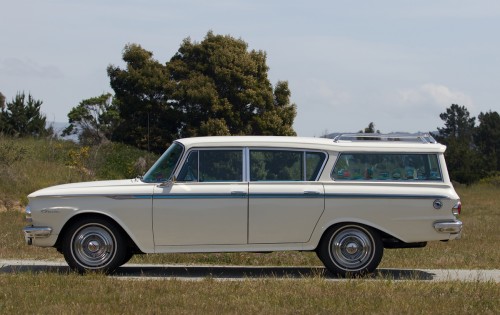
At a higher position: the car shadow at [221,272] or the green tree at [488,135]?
the green tree at [488,135]

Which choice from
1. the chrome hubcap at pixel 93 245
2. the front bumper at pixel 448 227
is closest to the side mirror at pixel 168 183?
the chrome hubcap at pixel 93 245

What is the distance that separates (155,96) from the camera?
4628 centimetres

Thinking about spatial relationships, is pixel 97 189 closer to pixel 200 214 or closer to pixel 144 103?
pixel 200 214

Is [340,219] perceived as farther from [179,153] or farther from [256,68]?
[256,68]

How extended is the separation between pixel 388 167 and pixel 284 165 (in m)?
1.30

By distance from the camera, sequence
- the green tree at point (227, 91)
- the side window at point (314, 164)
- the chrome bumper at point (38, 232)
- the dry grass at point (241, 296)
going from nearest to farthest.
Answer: the dry grass at point (241, 296) < the chrome bumper at point (38, 232) < the side window at point (314, 164) < the green tree at point (227, 91)

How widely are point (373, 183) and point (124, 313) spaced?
4.14 meters

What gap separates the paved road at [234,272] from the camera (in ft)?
37.2

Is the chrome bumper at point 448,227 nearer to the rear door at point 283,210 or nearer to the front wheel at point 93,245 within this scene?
the rear door at point 283,210

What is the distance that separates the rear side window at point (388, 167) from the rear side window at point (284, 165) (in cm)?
27

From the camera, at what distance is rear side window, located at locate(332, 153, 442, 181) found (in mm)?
11406

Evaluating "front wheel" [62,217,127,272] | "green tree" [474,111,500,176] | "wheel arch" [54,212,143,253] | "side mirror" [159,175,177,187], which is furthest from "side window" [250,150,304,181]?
"green tree" [474,111,500,176]

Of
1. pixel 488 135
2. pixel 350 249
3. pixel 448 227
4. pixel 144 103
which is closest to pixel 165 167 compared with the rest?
pixel 350 249

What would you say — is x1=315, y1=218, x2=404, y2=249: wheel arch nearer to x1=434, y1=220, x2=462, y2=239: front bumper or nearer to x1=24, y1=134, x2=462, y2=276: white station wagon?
x1=24, y1=134, x2=462, y2=276: white station wagon
